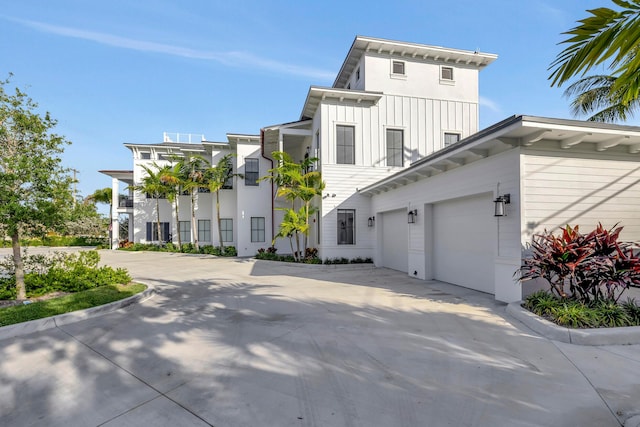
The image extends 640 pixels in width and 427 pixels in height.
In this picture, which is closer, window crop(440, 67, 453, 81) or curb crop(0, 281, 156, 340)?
curb crop(0, 281, 156, 340)

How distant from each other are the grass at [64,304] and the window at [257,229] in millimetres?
11422

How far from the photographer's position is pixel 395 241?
12.2 m

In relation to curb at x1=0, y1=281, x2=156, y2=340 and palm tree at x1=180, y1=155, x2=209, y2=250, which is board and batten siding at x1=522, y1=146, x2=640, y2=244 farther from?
palm tree at x1=180, y1=155, x2=209, y2=250

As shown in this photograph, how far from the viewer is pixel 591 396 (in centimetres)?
296

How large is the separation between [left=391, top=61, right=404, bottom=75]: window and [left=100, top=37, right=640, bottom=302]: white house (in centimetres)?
5

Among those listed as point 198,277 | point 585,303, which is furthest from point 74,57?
point 585,303

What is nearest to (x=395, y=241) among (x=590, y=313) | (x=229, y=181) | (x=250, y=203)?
(x=590, y=313)

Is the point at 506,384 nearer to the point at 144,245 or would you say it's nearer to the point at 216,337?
the point at 216,337

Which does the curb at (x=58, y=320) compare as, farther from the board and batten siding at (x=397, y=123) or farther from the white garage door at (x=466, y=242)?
the board and batten siding at (x=397, y=123)

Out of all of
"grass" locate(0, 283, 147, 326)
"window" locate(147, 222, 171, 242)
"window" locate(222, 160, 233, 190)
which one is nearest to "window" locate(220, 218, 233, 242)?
"window" locate(222, 160, 233, 190)

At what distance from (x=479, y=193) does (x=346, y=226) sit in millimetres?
6985

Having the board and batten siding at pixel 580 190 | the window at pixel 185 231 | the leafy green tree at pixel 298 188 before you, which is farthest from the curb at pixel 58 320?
the window at pixel 185 231

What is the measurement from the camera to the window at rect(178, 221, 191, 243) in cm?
2400

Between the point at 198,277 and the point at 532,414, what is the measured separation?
9.99 metres
